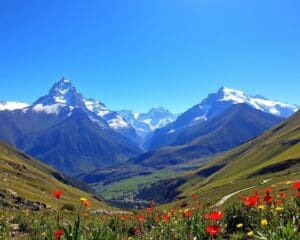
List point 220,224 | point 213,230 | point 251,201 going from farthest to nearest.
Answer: point 220,224
point 251,201
point 213,230

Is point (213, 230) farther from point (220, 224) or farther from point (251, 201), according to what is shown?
point (220, 224)

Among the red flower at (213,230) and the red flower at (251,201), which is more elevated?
the red flower at (251,201)

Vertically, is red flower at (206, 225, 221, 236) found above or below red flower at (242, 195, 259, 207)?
below

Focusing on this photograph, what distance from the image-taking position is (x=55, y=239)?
10.8 meters

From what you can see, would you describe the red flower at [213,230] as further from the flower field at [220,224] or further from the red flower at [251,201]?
the red flower at [251,201]

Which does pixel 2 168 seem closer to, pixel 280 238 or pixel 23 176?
pixel 23 176

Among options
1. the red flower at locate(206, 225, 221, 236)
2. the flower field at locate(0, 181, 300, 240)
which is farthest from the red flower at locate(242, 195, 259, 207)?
the red flower at locate(206, 225, 221, 236)

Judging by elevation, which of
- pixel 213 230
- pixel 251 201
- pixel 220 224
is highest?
pixel 251 201

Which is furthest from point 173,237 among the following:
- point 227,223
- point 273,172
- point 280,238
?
point 273,172

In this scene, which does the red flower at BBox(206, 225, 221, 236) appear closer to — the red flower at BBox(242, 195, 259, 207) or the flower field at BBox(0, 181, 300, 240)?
the flower field at BBox(0, 181, 300, 240)

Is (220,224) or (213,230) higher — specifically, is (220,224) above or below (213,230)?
above

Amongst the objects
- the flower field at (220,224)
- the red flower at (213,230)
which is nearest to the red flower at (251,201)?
the flower field at (220,224)

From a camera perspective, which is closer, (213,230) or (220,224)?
(213,230)

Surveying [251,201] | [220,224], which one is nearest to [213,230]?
[251,201]
